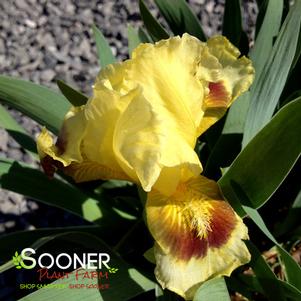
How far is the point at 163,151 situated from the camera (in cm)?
101

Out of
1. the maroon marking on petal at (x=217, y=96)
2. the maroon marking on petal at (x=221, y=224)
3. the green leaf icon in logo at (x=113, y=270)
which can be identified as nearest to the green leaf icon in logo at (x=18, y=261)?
the green leaf icon in logo at (x=113, y=270)

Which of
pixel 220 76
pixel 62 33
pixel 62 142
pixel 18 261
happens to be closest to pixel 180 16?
pixel 220 76

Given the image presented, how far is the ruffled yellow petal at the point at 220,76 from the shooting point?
1204mm

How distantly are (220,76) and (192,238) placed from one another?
39 cm

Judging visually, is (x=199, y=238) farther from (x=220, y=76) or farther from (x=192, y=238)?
(x=220, y=76)

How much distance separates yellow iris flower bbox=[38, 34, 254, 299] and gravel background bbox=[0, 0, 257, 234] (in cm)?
124

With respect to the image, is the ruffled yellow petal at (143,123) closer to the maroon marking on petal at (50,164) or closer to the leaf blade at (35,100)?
the maroon marking on petal at (50,164)

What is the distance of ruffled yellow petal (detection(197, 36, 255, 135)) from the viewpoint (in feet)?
3.95

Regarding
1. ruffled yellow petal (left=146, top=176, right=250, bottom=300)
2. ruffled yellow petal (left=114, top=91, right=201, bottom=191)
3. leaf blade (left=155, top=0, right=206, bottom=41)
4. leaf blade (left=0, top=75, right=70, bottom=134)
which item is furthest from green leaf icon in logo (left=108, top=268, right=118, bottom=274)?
leaf blade (left=155, top=0, right=206, bottom=41)

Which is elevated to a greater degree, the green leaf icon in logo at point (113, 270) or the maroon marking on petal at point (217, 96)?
the maroon marking on petal at point (217, 96)

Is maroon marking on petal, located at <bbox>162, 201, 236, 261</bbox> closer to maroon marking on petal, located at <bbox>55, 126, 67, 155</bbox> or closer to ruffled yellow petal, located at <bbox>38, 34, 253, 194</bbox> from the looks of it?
ruffled yellow petal, located at <bbox>38, 34, 253, 194</bbox>

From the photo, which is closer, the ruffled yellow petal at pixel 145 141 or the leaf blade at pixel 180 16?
the ruffled yellow petal at pixel 145 141

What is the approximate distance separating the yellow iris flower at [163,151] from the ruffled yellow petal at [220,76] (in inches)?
1.6

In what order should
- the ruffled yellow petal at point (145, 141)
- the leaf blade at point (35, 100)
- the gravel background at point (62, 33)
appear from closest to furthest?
the ruffled yellow petal at point (145, 141)
the leaf blade at point (35, 100)
the gravel background at point (62, 33)
